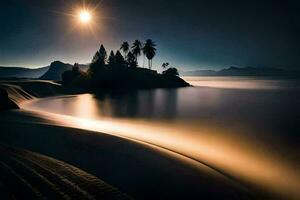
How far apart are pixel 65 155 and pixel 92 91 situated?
86.7 meters

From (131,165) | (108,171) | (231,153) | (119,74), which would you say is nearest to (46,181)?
(108,171)

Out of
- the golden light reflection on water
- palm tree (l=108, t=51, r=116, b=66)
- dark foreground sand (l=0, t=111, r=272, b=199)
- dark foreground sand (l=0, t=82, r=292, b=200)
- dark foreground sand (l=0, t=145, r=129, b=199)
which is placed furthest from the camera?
palm tree (l=108, t=51, r=116, b=66)

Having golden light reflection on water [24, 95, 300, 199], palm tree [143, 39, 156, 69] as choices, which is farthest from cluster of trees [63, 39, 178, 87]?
golden light reflection on water [24, 95, 300, 199]

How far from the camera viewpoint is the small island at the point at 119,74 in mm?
101500

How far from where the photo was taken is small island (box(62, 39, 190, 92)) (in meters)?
102

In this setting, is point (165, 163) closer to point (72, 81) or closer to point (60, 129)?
point (60, 129)

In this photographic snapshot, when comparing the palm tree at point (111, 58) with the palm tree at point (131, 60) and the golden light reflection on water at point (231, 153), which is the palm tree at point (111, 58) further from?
the golden light reflection on water at point (231, 153)

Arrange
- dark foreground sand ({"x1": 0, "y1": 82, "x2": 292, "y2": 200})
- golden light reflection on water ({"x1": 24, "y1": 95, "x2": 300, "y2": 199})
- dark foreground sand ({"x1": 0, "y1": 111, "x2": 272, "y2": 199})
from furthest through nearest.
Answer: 1. golden light reflection on water ({"x1": 24, "y1": 95, "x2": 300, "y2": 199})
2. dark foreground sand ({"x1": 0, "y1": 111, "x2": 272, "y2": 199})
3. dark foreground sand ({"x1": 0, "y1": 82, "x2": 292, "y2": 200})

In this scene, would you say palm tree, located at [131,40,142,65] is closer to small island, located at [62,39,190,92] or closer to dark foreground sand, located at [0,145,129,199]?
small island, located at [62,39,190,92]

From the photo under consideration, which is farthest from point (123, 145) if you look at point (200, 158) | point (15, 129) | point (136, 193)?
point (15, 129)

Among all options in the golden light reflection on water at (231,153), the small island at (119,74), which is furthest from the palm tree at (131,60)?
the golden light reflection on water at (231,153)

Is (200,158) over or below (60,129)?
below

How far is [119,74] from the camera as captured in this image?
116m

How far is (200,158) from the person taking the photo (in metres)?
16.1
